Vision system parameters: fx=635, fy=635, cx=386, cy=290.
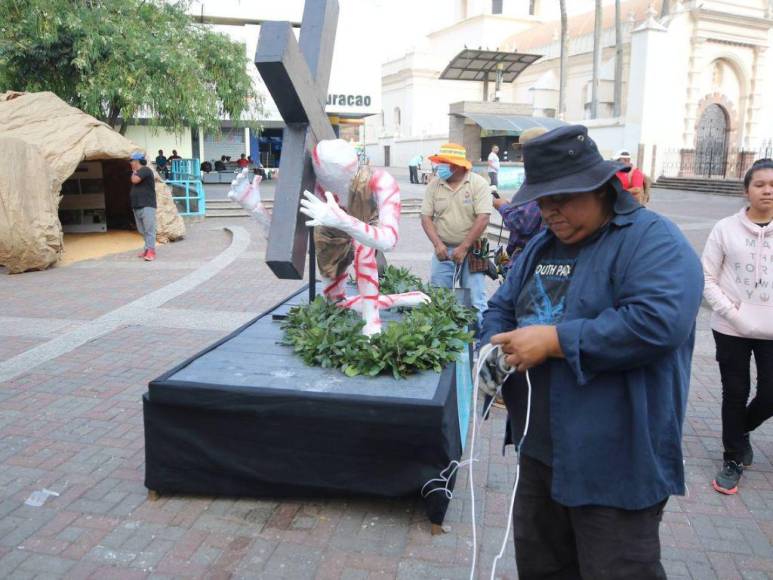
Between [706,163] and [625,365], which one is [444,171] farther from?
[706,163]

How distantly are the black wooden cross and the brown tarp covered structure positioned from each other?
7714mm

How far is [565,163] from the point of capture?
1854 mm

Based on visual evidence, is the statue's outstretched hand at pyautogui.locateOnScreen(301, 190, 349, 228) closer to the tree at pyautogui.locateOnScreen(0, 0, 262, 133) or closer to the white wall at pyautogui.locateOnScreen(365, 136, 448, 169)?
the tree at pyautogui.locateOnScreen(0, 0, 262, 133)

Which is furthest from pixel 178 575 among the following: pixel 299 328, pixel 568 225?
pixel 568 225

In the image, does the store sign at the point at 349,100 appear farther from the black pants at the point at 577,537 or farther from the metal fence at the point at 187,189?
the black pants at the point at 577,537

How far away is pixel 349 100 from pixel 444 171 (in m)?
23.9

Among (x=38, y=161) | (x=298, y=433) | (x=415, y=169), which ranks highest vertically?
(x=415, y=169)

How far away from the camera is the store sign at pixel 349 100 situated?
28125 mm

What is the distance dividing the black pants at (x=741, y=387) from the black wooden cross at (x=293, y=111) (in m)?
2.63

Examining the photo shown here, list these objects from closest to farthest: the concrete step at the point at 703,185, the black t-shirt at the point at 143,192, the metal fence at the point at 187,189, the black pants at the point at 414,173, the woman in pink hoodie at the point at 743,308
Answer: the woman in pink hoodie at the point at 743,308 → the black t-shirt at the point at 143,192 → the metal fence at the point at 187,189 → the concrete step at the point at 703,185 → the black pants at the point at 414,173

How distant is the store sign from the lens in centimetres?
2812

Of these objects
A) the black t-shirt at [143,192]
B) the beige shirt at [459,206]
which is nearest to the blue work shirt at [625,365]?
the beige shirt at [459,206]

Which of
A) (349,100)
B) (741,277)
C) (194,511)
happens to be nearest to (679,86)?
(349,100)

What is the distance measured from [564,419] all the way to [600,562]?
427 mm
